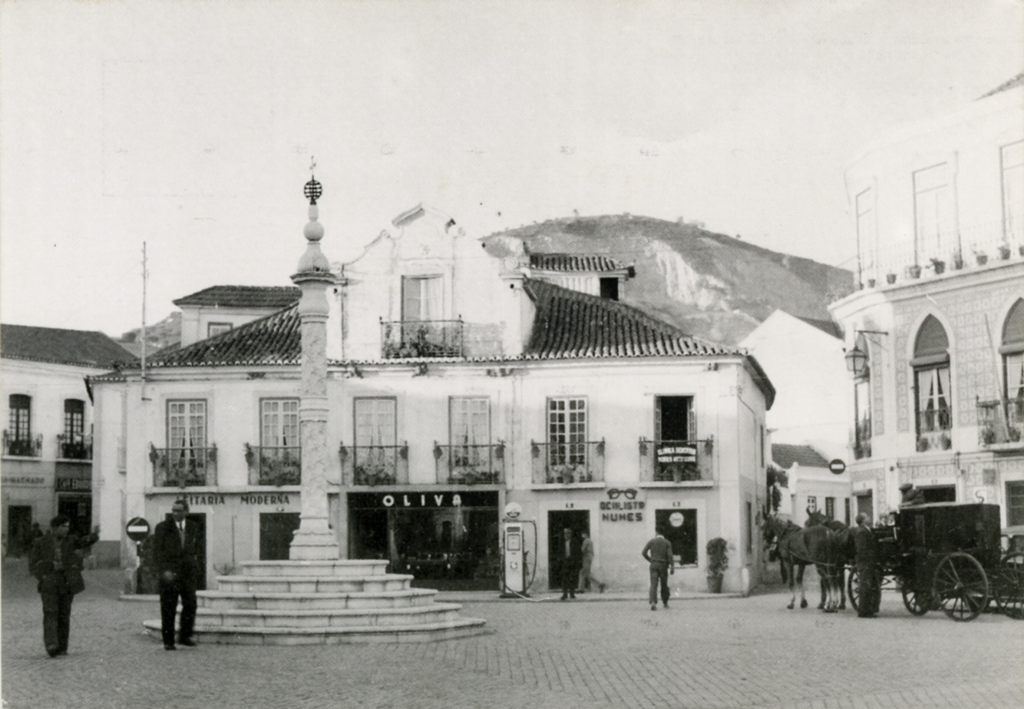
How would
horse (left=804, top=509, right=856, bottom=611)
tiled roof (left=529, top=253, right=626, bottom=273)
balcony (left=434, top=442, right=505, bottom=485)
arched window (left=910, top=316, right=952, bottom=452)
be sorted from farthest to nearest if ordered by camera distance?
1. tiled roof (left=529, top=253, right=626, bottom=273)
2. balcony (left=434, top=442, right=505, bottom=485)
3. arched window (left=910, top=316, right=952, bottom=452)
4. horse (left=804, top=509, right=856, bottom=611)

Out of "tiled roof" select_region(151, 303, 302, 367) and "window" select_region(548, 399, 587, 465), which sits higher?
"tiled roof" select_region(151, 303, 302, 367)

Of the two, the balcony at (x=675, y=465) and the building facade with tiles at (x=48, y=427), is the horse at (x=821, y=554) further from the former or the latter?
the building facade with tiles at (x=48, y=427)

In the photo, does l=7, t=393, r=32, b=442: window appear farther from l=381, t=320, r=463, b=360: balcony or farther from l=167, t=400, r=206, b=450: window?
l=381, t=320, r=463, b=360: balcony

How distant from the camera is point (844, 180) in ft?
70.7

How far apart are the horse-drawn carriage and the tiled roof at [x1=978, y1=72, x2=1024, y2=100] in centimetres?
546

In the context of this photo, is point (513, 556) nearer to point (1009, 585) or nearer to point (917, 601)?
point (917, 601)

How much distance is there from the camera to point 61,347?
31.0 meters

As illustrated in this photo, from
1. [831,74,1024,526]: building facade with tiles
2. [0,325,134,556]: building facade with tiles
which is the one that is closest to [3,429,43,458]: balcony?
[0,325,134,556]: building facade with tiles

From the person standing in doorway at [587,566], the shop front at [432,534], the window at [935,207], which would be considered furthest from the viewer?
the shop front at [432,534]

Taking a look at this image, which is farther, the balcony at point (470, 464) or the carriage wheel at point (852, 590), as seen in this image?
the balcony at point (470, 464)

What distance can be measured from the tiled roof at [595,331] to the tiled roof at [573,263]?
3.25 ft

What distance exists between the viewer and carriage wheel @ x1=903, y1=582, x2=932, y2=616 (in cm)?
1986

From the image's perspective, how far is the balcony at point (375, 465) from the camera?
3322cm

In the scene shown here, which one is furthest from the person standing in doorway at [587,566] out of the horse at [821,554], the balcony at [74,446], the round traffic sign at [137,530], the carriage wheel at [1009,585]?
the carriage wheel at [1009,585]
